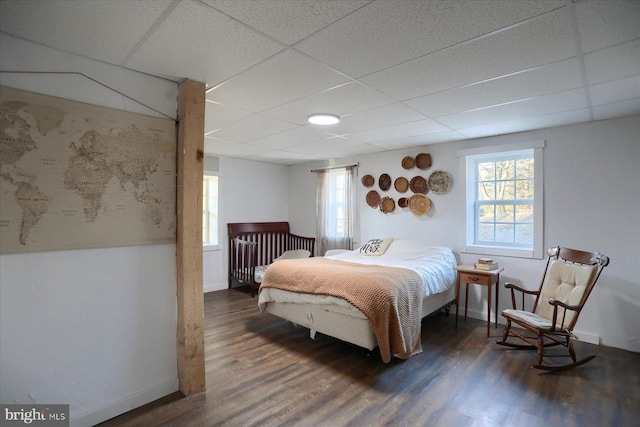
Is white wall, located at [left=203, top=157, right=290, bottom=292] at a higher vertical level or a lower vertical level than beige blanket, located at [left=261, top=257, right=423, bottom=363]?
higher

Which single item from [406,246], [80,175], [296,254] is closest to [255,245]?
[296,254]

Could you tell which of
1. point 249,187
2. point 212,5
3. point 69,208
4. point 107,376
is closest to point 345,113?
point 212,5

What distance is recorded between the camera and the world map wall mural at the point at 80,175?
1.65m

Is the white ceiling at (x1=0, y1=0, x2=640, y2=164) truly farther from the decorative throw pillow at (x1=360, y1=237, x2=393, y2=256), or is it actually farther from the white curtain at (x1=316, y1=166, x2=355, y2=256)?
the white curtain at (x1=316, y1=166, x2=355, y2=256)

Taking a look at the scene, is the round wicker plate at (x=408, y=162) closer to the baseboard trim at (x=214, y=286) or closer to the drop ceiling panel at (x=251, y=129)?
the drop ceiling panel at (x=251, y=129)

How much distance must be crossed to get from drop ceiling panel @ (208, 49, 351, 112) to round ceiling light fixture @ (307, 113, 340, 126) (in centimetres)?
47

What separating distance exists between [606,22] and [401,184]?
3.09m

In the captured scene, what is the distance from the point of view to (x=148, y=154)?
83.8 inches

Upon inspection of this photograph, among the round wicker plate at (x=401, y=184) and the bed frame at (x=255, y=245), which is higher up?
the round wicker plate at (x=401, y=184)

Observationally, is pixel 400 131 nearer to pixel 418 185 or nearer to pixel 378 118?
pixel 378 118

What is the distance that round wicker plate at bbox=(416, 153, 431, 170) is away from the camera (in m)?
4.28

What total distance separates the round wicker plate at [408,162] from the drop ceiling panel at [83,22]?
3575 millimetres

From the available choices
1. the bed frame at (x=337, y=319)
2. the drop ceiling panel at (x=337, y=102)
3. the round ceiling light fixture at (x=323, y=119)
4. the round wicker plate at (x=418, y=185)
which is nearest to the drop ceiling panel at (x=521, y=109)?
the drop ceiling panel at (x=337, y=102)

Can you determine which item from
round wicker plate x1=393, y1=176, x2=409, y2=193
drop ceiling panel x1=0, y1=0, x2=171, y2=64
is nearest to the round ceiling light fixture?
drop ceiling panel x1=0, y1=0, x2=171, y2=64
